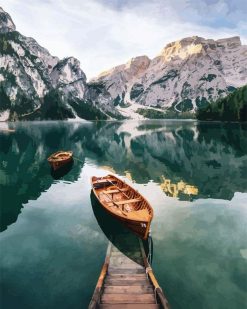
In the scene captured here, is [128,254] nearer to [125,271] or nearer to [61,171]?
[125,271]

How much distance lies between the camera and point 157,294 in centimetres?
1727

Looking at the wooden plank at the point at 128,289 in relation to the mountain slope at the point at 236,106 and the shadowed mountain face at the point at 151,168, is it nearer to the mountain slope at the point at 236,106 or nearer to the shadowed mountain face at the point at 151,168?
the shadowed mountain face at the point at 151,168

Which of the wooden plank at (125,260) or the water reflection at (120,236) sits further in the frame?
the water reflection at (120,236)

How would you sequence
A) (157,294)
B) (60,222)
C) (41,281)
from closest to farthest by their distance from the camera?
1. (157,294)
2. (41,281)
3. (60,222)

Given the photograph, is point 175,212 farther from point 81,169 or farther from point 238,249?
point 81,169

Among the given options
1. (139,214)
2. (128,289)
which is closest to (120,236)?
(139,214)

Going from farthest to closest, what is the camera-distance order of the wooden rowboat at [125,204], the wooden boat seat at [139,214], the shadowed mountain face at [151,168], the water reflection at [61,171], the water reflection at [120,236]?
1. the water reflection at [61,171]
2. the shadowed mountain face at [151,168]
3. the wooden boat seat at [139,214]
4. the wooden rowboat at [125,204]
5. the water reflection at [120,236]

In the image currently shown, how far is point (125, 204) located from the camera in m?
32.6

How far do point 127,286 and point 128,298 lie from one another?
4.13 ft

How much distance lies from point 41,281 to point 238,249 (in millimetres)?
16221

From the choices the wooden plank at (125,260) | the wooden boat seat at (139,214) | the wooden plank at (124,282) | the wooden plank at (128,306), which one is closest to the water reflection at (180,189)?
the wooden boat seat at (139,214)

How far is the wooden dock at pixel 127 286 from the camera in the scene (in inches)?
665

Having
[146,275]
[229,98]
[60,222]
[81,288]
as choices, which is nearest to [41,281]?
[81,288]

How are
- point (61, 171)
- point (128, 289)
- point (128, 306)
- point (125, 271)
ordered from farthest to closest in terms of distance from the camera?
point (61, 171) < point (125, 271) < point (128, 289) < point (128, 306)
